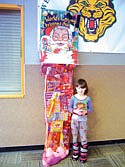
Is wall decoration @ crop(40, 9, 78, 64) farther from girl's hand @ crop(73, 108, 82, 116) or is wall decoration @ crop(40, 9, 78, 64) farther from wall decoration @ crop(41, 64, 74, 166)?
girl's hand @ crop(73, 108, 82, 116)

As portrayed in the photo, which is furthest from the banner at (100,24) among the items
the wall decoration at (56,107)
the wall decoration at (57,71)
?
the wall decoration at (56,107)

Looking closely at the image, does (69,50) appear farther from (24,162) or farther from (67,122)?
(24,162)

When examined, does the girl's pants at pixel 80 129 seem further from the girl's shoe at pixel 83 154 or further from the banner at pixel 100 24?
the banner at pixel 100 24

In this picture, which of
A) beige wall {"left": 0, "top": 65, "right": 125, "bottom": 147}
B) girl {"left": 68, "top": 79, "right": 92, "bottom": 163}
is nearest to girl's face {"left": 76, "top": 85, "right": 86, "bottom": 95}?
girl {"left": 68, "top": 79, "right": 92, "bottom": 163}

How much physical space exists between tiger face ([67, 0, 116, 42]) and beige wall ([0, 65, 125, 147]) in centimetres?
44

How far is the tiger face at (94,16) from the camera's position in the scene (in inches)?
91.1

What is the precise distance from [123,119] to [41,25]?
172 cm

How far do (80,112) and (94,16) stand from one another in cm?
124

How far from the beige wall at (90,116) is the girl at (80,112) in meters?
0.29

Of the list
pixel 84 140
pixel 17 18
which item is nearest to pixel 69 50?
pixel 17 18

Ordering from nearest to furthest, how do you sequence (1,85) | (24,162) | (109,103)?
1. (24,162)
2. (1,85)
3. (109,103)

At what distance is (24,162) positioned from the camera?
2.17 m

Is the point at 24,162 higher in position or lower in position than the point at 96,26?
lower

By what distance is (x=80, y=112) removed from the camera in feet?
7.05
